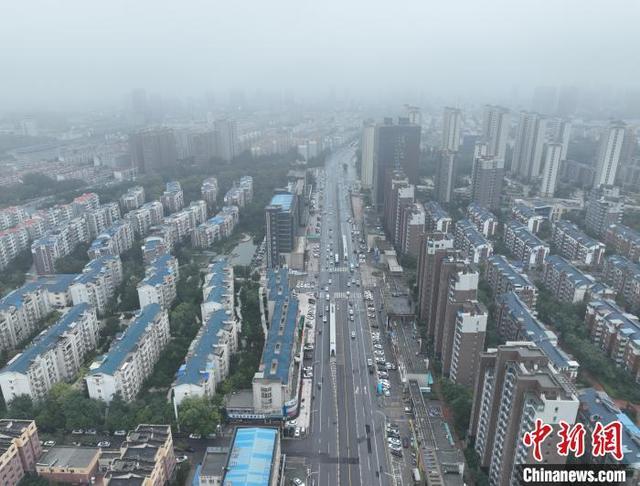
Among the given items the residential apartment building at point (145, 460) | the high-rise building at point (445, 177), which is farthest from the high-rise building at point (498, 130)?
the residential apartment building at point (145, 460)

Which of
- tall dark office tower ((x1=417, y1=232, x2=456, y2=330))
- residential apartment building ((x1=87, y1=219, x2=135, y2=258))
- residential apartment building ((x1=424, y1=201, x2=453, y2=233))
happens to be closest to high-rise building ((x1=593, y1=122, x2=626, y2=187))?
residential apartment building ((x1=424, y1=201, x2=453, y2=233))

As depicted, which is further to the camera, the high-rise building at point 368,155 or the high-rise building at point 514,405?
the high-rise building at point 368,155

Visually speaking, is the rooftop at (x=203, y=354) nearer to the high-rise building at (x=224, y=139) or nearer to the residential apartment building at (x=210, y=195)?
the residential apartment building at (x=210, y=195)

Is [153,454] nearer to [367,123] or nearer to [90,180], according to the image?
[367,123]

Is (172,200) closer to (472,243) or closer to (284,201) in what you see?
(284,201)

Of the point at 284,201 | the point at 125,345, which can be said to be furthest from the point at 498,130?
the point at 125,345

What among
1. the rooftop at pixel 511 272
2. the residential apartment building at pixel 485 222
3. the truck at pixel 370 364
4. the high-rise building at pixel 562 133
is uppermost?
the high-rise building at pixel 562 133
